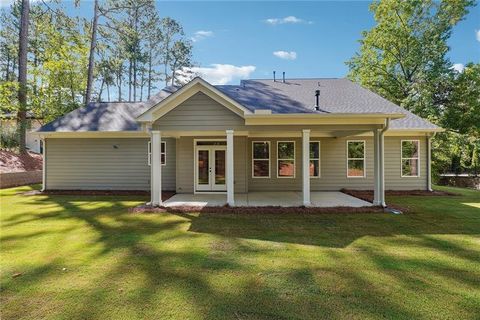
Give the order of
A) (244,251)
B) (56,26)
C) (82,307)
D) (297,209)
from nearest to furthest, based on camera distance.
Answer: (82,307) → (244,251) → (297,209) → (56,26)

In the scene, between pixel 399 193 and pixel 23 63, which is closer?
pixel 399 193

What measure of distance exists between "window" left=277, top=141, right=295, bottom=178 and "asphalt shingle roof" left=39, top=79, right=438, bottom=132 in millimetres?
2455

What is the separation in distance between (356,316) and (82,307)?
10.1ft

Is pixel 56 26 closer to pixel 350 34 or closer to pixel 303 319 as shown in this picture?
pixel 350 34

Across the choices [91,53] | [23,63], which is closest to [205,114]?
[23,63]

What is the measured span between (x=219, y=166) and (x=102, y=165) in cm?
554

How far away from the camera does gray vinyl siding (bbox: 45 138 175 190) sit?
1284 centimetres

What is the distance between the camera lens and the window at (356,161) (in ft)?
41.9

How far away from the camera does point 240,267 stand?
14.4ft

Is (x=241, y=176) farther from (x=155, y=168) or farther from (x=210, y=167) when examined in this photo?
(x=155, y=168)

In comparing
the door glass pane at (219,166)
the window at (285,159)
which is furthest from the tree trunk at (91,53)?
the window at (285,159)

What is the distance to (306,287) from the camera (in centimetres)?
370

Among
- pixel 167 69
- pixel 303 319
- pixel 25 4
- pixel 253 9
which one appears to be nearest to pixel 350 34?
pixel 253 9

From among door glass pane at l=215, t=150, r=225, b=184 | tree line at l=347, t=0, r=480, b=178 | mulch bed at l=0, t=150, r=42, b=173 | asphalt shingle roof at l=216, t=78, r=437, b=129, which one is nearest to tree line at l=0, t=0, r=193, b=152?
mulch bed at l=0, t=150, r=42, b=173
